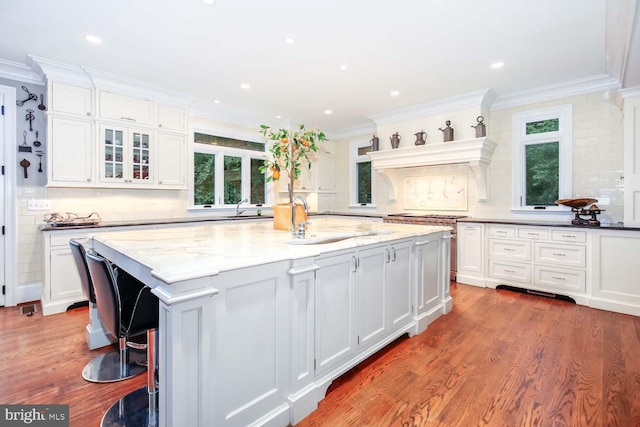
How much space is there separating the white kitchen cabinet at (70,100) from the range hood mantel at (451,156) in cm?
428

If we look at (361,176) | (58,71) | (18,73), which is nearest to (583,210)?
(361,176)

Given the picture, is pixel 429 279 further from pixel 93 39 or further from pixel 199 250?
pixel 93 39

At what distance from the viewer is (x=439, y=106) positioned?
500 cm

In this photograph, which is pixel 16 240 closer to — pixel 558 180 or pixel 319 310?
pixel 319 310

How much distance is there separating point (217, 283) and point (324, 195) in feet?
19.0

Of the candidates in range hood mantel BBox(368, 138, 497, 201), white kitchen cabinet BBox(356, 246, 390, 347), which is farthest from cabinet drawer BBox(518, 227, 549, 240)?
white kitchen cabinet BBox(356, 246, 390, 347)

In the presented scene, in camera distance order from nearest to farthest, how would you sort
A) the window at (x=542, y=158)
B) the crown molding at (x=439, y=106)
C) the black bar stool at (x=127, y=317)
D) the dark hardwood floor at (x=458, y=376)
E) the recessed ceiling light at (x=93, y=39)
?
the black bar stool at (x=127, y=317) < the dark hardwood floor at (x=458, y=376) < the recessed ceiling light at (x=93, y=39) < the window at (x=542, y=158) < the crown molding at (x=439, y=106)

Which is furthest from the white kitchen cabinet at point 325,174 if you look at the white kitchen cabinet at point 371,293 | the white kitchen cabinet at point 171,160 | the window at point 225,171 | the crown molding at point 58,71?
the white kitchen cabinet at point 371,293

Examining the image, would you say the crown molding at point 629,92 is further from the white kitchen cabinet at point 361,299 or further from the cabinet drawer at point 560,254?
the white kitchen cabinet at point 361,299

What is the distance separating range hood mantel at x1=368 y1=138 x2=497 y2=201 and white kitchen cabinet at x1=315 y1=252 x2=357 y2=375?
3425 mm

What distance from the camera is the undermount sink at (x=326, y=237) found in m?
2.13

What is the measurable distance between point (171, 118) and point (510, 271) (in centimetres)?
521

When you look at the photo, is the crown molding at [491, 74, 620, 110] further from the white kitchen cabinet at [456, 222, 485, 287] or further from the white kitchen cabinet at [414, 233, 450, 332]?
the white kitchen cabinet at [414, 233, 450, 332]

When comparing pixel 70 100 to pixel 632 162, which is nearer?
pixel 632 162
